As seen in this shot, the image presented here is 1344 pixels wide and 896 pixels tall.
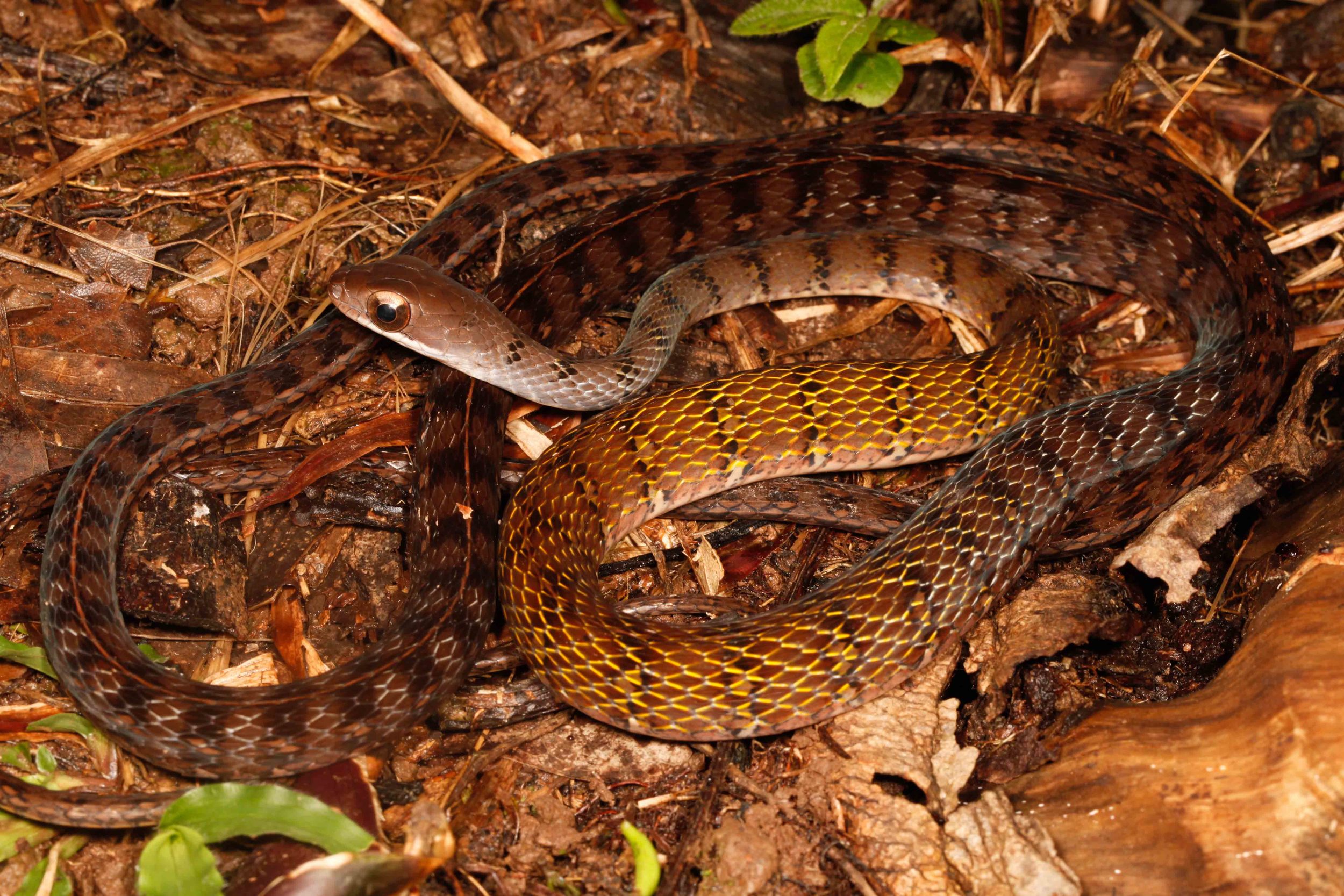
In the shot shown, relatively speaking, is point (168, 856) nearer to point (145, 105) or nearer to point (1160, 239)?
point (145, 105)

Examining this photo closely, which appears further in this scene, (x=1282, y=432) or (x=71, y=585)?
(x=1282, y=432)

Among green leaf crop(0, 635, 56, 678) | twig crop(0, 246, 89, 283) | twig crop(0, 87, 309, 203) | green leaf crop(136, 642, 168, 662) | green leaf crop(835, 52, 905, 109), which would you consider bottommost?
green leaf crop(136, 642, 168, 662)

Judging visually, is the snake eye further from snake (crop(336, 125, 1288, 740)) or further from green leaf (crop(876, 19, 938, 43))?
green leaf (crop(876, 19, 938, 43))

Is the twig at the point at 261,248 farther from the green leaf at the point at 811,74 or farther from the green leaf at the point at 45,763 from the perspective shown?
the green leaf at the point at 811,74

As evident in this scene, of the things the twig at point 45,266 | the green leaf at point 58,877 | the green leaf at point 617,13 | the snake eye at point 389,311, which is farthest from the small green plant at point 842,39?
the green leaf at point 58,877

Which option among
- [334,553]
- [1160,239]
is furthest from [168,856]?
[1160,239]

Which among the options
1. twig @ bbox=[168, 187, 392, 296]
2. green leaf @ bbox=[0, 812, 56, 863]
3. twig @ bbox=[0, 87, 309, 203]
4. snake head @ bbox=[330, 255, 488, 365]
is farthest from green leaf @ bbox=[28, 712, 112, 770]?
twig @ bbox=[0, 87, 309, 203]

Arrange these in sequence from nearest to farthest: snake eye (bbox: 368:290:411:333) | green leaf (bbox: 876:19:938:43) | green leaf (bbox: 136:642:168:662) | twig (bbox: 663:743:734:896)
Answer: twig (bbox: 663:743:734:896) < green leaf (bbox: 136:642:168:662) < snake eye (bbox: 368:290:411:333) < green leaf (bbox: 876:19:938:43)

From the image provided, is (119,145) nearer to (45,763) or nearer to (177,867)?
(45,763)
